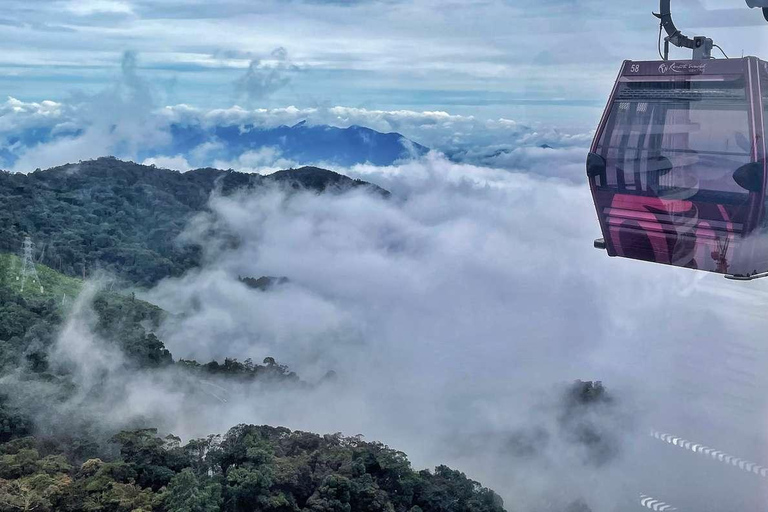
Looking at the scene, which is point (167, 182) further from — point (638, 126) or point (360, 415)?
point (638, 126)

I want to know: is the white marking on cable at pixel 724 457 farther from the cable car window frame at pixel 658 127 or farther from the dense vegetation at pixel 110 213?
the dense vegetation at pixel 110 213

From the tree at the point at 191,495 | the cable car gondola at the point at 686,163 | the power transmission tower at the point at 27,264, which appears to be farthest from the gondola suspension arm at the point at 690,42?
the power transmission tower at the point at 27,264

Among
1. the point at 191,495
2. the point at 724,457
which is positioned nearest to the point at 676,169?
the point at 191,495

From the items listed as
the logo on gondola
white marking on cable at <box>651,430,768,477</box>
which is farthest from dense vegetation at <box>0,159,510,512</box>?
the logo on gondola

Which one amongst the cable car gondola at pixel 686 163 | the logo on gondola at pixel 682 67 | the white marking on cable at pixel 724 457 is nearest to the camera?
the cable car gondola at pixel 686 163

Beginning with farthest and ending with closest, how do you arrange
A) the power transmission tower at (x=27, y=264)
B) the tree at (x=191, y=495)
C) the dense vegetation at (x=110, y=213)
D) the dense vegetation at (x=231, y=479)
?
1. the dense vegetation at (x=110, y=213)
2. the power transmission tower at (x=27, y=264)
3. the dense vegetation at (x=231, y=479)
4. the tree at (x=191, y=495)

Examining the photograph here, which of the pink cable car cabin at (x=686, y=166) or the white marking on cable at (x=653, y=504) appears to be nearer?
the pink cable car cabin at (x=686, y=166)

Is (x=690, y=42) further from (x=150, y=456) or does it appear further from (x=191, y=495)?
(x=150, y=456)
